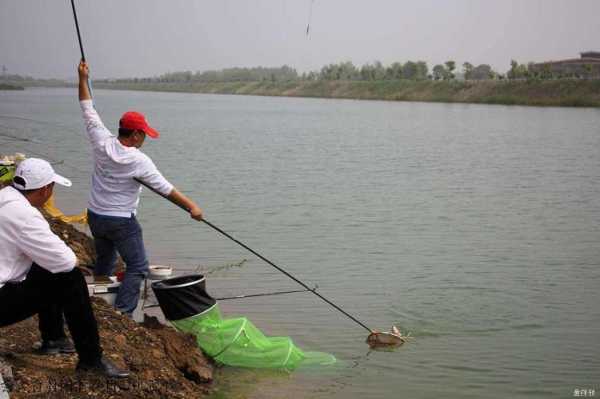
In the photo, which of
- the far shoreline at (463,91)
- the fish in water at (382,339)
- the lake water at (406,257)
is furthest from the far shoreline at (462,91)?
the fish in water at (382,339)

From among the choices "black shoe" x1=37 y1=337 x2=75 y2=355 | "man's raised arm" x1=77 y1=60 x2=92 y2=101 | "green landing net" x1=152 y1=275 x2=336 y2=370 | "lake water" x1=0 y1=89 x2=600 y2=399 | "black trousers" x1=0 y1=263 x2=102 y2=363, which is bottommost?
"lake water" x1=0 y1=89 x2=600 y2=399

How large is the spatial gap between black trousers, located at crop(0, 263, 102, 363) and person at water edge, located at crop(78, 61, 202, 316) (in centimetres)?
132

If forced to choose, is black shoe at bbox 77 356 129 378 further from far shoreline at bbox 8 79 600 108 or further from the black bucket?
far shoreline at bbox 8 79 600 108

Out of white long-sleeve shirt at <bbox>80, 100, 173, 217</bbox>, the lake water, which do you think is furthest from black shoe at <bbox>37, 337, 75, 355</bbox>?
the lake water

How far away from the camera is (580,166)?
77.3ft

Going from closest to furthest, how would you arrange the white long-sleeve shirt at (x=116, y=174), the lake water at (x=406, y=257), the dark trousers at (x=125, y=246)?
the white long-sleeve shirt at (x=116, y=174) → the dark trousers at (x=125, y=246) → the lake water at (x=406, y=257)

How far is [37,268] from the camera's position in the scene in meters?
4.46

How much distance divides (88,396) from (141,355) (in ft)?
3.14

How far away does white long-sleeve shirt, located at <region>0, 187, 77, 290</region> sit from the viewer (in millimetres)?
4227

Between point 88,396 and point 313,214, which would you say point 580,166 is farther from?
point 88,396

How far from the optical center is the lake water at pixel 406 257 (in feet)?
23.1

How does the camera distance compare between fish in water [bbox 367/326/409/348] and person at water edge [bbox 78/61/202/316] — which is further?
fish in water [bbox 367/326/409/348]

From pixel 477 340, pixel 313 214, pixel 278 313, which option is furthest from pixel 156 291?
pixel 313 214

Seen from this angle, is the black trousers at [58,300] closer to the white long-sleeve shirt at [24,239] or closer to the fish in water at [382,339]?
the white long-sleeve shirt at [24,239]
